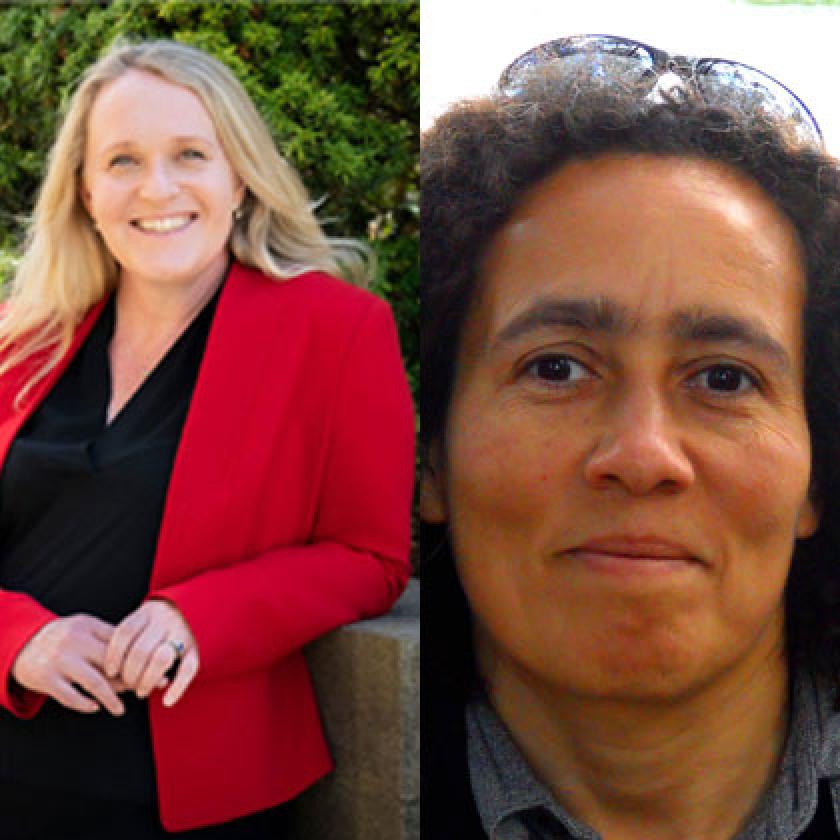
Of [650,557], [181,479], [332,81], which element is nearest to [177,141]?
[181,479]

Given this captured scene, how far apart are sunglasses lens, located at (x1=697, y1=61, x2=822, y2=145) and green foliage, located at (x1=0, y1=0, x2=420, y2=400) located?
2377mm

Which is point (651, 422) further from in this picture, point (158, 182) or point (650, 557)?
point (158, 182)

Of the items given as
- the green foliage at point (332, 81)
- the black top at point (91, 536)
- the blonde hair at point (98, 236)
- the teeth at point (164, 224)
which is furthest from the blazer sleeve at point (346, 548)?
the green foliage at point (332, 81)

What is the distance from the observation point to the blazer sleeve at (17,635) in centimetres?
193

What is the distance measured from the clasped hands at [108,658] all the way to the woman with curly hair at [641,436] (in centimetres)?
70

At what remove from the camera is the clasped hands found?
1.84 metres

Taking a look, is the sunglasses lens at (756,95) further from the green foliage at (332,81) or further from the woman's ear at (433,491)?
the green foliage at (332,81)

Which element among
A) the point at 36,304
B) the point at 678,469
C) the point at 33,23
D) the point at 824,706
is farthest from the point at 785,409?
the point at 33,23

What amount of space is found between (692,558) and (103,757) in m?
1.20

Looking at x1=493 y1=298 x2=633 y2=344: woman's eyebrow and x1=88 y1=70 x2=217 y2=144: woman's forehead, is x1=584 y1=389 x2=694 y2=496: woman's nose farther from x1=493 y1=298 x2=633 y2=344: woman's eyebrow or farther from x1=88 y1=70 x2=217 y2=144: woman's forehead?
x1=88 y1=70 x2=217 y2=144: woman's forehead

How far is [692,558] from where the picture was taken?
1.16 meters

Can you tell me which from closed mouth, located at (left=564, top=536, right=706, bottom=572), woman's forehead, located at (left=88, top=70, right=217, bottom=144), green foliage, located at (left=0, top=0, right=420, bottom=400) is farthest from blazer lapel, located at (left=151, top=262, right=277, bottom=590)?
green foliage, located at (left=0, top=0, right=420, bottom=400)

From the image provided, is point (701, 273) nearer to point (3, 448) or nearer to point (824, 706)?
point (824, 706)

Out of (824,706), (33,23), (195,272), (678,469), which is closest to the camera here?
(678,469)
